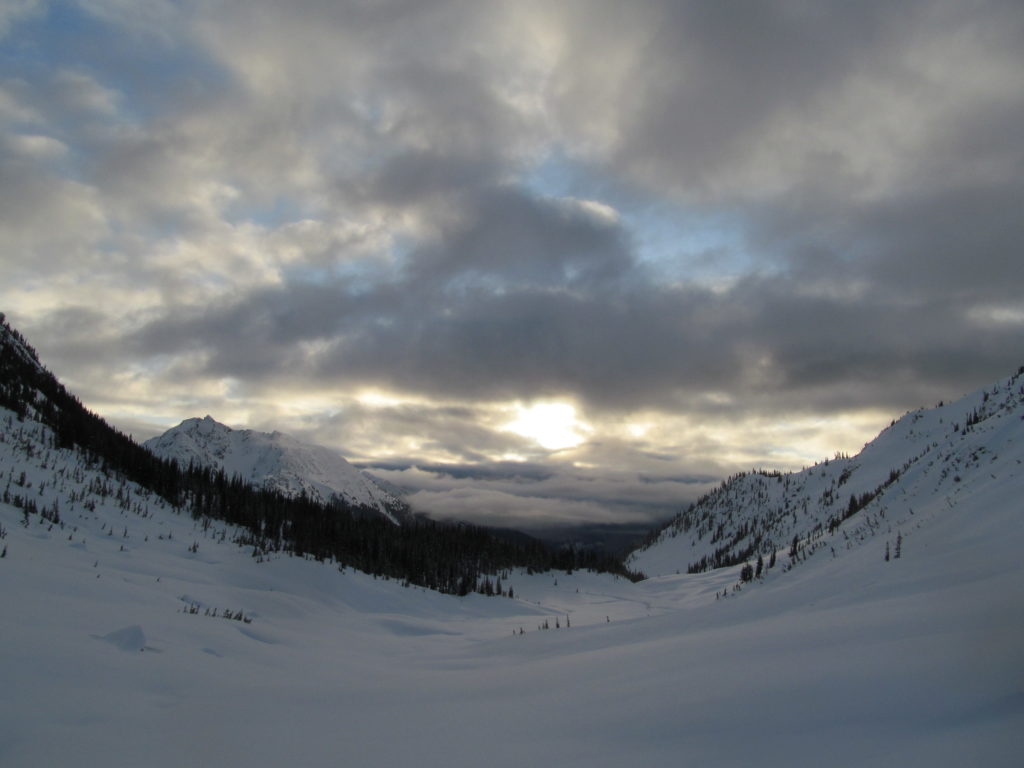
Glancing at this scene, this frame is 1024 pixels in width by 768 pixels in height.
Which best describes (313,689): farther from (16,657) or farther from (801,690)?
(801,690)

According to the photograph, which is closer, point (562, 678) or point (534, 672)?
point (562, 678)

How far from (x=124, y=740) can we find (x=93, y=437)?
112 feet

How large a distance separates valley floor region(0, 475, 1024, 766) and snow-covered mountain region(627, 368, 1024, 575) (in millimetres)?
6067

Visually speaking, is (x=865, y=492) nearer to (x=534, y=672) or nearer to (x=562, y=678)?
(x=534, y=672)

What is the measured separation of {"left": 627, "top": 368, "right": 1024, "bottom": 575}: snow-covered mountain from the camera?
752 inches

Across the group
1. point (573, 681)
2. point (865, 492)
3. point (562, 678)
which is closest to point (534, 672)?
point (562, 678)

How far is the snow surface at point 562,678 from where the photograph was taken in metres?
4.18

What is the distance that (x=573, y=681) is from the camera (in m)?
7.07

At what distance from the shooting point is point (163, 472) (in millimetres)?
35375

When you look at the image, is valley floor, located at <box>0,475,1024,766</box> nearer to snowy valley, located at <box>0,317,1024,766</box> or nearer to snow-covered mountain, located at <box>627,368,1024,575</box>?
snowy valley, located at <box>0,317,1024,766</box>

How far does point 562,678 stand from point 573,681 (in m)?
0.35

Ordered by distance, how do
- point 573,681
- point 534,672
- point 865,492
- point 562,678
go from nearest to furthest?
point 573,681 → point 562,678 → point 534,672 → point 865,492

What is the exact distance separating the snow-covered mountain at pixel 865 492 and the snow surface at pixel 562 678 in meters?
5.49

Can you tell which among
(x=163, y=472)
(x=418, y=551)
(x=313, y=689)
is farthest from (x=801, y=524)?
(x=313, y=689)
